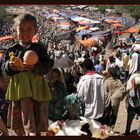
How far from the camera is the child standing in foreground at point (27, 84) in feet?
11.9

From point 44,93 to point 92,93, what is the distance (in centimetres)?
296

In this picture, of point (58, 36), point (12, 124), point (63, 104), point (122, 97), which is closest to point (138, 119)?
point (122, 97)

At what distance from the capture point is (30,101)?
12.0ft

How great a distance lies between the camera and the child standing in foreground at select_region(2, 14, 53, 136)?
11.9ft

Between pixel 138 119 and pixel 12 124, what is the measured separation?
4.60 metres

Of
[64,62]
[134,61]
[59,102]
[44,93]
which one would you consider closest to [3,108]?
[59,102]

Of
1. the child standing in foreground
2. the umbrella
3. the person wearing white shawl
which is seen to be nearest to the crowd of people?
the child standing in foreground

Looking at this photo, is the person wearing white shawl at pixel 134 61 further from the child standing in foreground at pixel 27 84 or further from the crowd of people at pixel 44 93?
the child standing in foreground at pixel 27 84

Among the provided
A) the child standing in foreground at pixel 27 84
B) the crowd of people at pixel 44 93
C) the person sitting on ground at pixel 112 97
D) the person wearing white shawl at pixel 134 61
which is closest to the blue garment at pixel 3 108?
the crowd of people at pixel 44 93

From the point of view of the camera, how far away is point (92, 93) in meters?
6.61

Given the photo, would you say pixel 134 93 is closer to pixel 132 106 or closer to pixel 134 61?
pixel 132 106

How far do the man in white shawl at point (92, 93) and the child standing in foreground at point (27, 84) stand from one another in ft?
9.25

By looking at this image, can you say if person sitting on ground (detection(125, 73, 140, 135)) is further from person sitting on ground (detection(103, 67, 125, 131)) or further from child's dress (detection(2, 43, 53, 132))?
child's dress (detection(2, 43, 53, 132))

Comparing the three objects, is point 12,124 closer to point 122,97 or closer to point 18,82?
point 18,82
